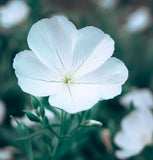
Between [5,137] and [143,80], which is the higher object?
[5,137]

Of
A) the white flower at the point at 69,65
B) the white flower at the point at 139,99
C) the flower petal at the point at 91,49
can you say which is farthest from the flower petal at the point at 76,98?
the white flower at the point at 139,99

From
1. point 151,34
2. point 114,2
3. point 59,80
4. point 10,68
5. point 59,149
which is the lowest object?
point 151,34

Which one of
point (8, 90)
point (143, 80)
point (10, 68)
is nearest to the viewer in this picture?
point (8, 90)

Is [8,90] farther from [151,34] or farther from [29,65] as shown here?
[151,34]

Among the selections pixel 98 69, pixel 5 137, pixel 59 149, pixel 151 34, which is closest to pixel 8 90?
pixel 5 137

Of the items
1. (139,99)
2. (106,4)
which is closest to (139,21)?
(106,4)

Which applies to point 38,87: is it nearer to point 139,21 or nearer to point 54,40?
point 54,40

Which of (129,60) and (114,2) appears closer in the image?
(129,60)
